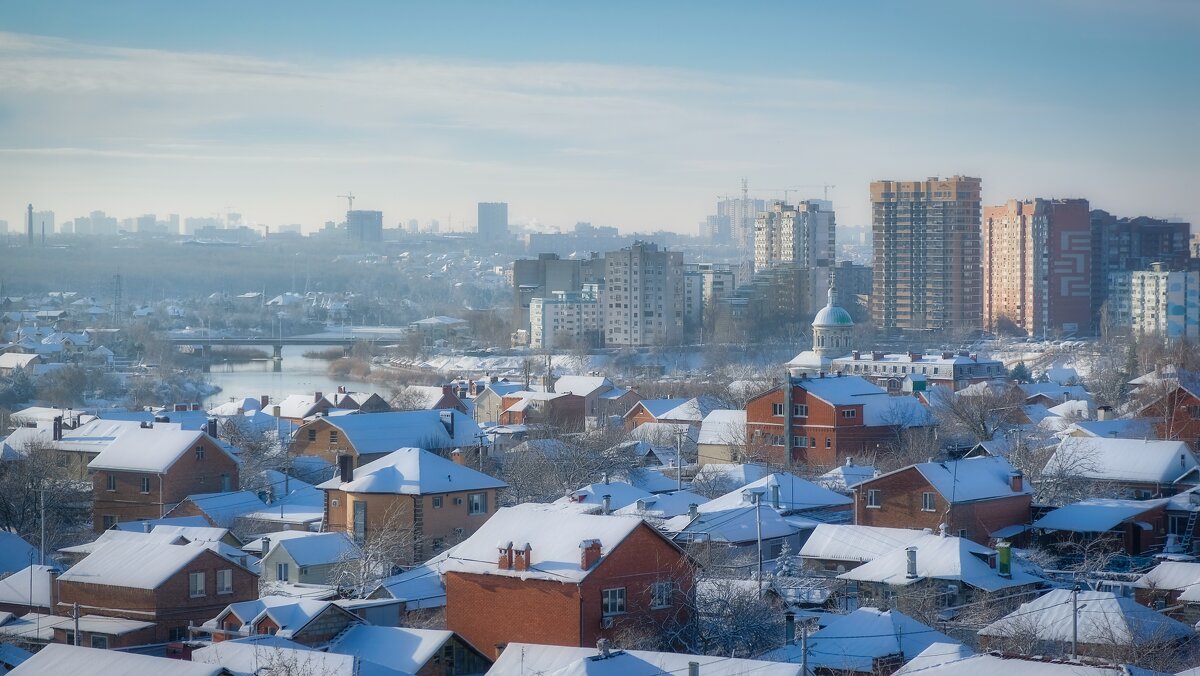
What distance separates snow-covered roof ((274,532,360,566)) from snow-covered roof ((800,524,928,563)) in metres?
2.67

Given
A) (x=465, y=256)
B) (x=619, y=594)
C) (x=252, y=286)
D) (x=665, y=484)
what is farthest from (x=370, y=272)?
(x=619, y=594)

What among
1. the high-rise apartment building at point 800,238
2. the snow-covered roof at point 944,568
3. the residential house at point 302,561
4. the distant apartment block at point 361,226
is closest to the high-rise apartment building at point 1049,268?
the high-rise apartment building at point 800,238

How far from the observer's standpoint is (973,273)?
1743 inches

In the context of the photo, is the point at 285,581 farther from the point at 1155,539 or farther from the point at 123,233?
the point at 123,233

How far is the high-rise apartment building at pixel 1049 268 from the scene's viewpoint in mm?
42594

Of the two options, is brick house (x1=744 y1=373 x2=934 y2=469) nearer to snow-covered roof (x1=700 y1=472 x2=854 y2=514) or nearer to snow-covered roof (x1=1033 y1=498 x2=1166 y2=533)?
snow-covered roof (x1=700 y1=472 x2=854 y2=514)

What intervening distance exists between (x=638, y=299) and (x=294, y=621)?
35.4 meters

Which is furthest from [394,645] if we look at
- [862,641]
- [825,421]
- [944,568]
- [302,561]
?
[825,421]

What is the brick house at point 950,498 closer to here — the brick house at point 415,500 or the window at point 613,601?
the brick house at point 415,500

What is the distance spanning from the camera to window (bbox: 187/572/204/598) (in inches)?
352

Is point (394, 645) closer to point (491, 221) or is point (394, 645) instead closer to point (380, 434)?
point (380, 434)

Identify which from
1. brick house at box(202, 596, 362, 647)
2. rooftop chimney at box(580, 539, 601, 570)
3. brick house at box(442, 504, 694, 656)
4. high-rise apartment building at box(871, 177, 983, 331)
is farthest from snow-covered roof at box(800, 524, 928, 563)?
high-rise apartment building at box(871, 177, 983, 331)

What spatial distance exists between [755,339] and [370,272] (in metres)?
51.9

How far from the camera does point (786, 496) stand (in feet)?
41.4
